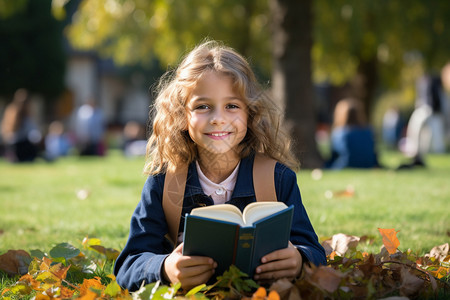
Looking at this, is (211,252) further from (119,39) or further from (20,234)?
(119,39)

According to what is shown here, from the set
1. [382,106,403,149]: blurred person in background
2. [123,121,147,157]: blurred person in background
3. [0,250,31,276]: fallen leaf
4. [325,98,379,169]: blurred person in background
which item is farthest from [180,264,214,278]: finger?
[382,106,403,149]: blurred person in background

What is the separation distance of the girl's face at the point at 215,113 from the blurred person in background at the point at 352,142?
7.16 m

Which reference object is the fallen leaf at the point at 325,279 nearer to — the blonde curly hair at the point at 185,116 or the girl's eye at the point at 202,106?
A: the blonde curly hair at the point at 185,116

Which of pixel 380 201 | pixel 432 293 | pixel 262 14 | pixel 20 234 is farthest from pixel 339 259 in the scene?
pixel 262 14

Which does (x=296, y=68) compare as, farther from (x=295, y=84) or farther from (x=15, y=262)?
(x=15, y=262)

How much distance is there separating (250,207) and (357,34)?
980cm

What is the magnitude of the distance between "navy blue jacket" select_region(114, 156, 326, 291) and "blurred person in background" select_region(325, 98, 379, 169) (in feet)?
23.3

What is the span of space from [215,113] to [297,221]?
0.59 metres

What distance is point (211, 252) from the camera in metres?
2.25

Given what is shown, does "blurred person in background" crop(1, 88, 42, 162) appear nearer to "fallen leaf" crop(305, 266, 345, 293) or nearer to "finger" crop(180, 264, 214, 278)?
"finger" crop(180, 264, 214, 278)

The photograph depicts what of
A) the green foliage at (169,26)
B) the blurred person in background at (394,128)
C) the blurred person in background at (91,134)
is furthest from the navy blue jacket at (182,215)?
the blurred person in background at (394,128)

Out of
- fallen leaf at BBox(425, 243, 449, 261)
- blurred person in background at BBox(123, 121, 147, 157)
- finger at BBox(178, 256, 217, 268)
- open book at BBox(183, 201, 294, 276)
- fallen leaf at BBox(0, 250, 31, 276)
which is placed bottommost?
blurred person in background at BBox(123, 121, 147, 157)

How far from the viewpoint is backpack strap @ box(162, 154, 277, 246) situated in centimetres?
265

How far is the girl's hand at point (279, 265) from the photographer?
2.27m
